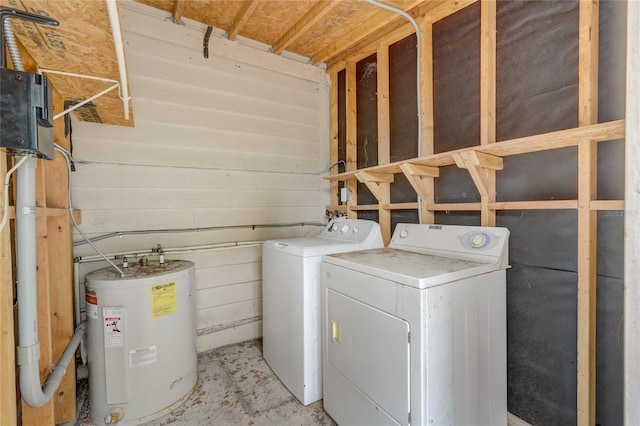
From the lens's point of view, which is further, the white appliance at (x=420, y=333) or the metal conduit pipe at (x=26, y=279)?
the white appliance at (x=420, y=333)

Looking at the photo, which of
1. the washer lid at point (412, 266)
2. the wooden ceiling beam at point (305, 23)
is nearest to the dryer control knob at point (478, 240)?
the washer lid at point (412, 266)

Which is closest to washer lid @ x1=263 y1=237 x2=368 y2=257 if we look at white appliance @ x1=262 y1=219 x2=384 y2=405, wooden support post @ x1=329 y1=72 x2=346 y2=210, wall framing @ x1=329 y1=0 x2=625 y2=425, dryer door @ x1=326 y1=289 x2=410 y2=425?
white appliance @ x1=262 y1=219 x2=384 y2=405

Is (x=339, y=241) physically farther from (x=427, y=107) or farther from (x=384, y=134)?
(x=427, y=107)

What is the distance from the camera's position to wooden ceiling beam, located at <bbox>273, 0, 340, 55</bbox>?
2.04m

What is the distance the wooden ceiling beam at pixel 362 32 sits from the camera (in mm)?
2094

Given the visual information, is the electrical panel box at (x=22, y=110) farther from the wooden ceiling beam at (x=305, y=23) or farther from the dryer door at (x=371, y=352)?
the wooden ceiling beam at (x=305, y=23)

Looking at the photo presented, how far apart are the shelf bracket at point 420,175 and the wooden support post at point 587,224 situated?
0.78 metres

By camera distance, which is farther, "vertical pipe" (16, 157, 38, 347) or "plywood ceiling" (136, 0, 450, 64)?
"plywood ceiling" (136, 0, 450, 64)

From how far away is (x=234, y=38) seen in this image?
2430 millimetres

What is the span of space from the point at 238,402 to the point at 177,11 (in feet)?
8.93

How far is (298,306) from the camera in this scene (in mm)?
1760

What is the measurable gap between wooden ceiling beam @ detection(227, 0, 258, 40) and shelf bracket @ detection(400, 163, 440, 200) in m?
1.54

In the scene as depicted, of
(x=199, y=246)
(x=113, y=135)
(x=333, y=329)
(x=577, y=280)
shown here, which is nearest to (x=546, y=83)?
(x=577, y=280)

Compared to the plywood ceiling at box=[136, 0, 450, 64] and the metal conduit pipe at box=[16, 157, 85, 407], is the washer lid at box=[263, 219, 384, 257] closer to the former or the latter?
the metal conduit pipe at box=[16, 157, 85, 407]
